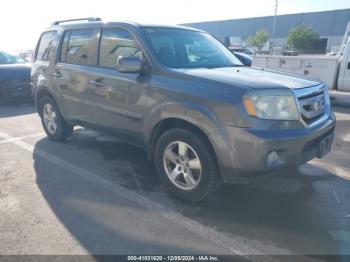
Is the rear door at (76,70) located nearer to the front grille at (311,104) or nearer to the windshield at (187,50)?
the windshield at (187,50)

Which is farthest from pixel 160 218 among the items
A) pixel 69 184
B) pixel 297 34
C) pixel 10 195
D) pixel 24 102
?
pixel 297 34

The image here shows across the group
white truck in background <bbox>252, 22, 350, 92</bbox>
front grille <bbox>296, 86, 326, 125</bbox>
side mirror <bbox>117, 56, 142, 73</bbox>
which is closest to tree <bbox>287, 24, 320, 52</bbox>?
white truck in background <bbox>252, 22, 350, 92</bbox>

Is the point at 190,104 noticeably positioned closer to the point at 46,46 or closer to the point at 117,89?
the point at 117,89

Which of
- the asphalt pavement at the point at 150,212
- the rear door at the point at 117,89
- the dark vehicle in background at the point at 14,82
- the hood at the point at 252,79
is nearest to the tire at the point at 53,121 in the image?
the asphalt pavement at the point at 150,212

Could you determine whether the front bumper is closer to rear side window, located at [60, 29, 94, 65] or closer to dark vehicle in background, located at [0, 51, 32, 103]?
rear side window, located at [60, 29, 94, 65]

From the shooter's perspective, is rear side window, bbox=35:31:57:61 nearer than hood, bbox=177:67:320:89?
No

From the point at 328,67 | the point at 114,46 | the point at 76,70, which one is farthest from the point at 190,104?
the point at 328,67

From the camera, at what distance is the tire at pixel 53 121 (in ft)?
18.1

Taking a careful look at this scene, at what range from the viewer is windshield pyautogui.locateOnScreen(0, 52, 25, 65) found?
10219 millimetres

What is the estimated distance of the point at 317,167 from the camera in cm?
454

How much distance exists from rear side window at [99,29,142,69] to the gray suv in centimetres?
1

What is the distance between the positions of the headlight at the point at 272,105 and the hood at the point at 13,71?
27.4ft

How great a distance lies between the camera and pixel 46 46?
558 cm

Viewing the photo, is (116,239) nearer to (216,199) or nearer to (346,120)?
(216,199)
